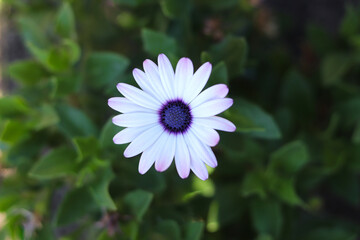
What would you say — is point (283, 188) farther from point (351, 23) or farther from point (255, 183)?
point (351, 23)

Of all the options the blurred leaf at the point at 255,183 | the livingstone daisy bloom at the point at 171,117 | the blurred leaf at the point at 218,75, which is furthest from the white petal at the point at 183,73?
the blurred leaf at the point at 255,183

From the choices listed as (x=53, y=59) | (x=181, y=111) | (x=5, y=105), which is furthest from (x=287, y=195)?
(x=5, y=105)

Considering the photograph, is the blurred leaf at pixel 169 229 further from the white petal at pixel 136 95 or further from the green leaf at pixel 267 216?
the white petal at pixel 136 95

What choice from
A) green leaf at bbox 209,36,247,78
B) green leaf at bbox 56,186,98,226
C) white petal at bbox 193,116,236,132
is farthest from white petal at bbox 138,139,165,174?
green leaf at bbox 56,186,98,226

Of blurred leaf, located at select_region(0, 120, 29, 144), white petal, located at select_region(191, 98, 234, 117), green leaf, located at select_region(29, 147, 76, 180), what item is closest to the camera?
white petal, located at select_region(191, 98, 234, 117)

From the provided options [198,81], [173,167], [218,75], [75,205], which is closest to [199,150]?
[198,81]

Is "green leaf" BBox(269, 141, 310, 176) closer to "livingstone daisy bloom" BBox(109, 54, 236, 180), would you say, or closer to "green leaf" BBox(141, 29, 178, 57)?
"green leaf" BBox(141, 29, 178, 57)
